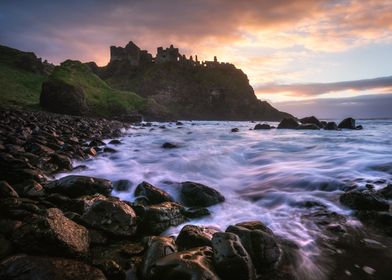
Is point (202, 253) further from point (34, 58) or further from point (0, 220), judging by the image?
point (34, 58)

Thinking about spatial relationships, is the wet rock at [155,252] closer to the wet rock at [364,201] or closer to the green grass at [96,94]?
the wet rock at [364,201]

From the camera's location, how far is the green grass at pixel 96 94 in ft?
155

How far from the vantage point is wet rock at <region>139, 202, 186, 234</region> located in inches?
200

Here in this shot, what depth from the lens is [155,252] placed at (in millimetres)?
3896

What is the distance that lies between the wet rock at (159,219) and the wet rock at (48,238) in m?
1.23

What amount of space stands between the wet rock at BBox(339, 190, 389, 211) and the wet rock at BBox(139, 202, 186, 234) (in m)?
3.45

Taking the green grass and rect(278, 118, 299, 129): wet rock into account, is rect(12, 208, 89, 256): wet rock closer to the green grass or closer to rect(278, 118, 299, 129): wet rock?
rect(278, 118, 299, 129): wet rock

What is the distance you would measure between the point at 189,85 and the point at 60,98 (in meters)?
102

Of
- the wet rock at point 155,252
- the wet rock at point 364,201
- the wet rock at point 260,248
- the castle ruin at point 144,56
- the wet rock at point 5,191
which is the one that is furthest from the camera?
the castle ruin at point 144,56

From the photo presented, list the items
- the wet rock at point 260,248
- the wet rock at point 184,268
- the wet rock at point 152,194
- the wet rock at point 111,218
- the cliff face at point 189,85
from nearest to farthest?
the wet rock at point 184,268, the wet rock at point 260,248, the wet rock at point 111,218, the wet rock at point 152,194, the cliff face at point 189,85

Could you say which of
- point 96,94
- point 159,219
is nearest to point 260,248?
point 159,219

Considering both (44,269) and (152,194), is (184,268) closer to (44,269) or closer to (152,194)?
(44,269)

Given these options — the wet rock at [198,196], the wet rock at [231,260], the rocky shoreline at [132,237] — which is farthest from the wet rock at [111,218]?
the wet rock at [198,196]

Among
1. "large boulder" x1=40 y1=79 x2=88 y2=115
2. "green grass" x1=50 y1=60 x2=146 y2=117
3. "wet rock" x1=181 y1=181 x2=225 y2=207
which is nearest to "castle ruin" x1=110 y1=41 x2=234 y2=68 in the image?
"green grass" x1=50 y1=60 x2=146 y2=117
